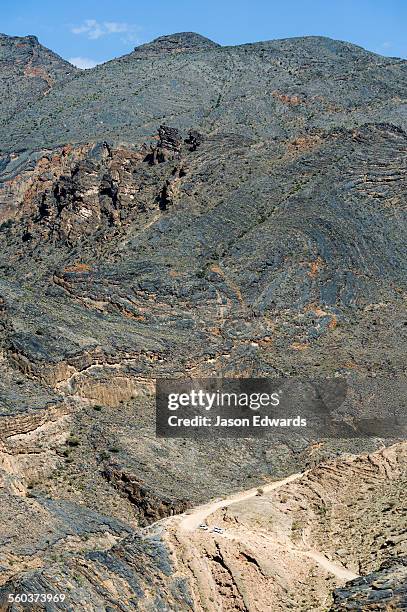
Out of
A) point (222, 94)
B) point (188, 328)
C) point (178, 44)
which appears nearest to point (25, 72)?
point (178, 44)

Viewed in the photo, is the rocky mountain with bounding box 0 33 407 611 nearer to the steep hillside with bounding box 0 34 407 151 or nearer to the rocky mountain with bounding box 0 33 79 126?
the steep hillside with bounding box 0 34 407 151

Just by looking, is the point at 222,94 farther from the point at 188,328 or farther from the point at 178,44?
the point at 188,328

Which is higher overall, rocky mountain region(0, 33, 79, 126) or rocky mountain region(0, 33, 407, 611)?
rocky mountain region(0, 33, 79, 126)

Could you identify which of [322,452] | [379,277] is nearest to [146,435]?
[322,452]

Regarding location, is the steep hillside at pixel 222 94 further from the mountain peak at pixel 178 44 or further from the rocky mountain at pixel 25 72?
the rocky mountain at pixel 25 72

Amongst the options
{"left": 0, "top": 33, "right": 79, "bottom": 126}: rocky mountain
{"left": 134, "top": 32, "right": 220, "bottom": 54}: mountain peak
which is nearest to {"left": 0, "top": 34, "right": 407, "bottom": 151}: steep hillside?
{"left": 134, "top": 32, "right": 220, "bottom": 54}: mountain peak

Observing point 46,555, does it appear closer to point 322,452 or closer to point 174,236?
point 322,452
